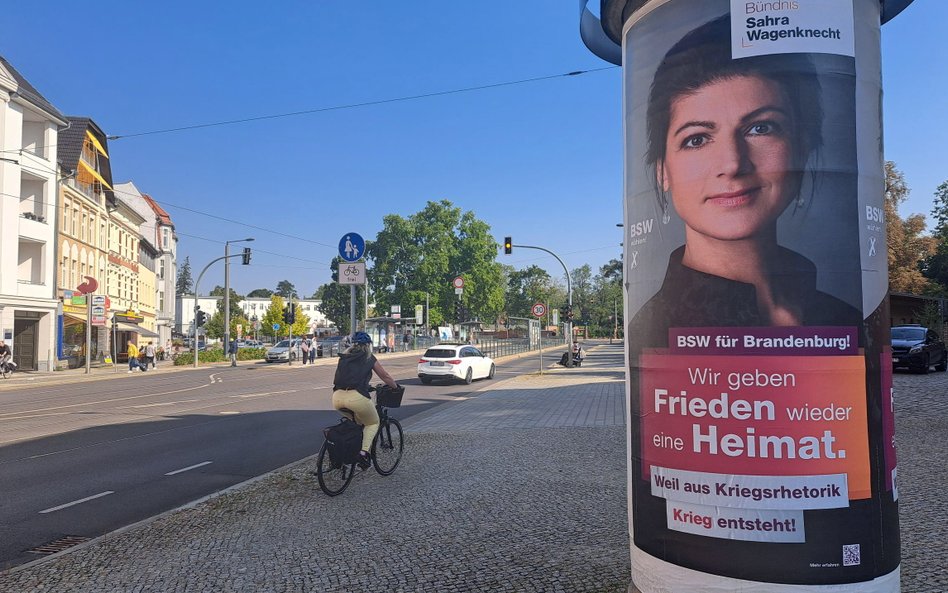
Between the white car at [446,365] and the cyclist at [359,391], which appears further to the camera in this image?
the white car at [446,365]

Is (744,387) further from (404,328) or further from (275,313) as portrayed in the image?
(275,313)

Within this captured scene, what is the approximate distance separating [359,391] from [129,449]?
17.2ft

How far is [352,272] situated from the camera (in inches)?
363

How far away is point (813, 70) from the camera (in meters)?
3.11

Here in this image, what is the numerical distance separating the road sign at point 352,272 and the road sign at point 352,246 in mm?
273

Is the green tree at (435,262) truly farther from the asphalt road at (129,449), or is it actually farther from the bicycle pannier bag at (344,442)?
the bicycle pannier bag at (344,442)

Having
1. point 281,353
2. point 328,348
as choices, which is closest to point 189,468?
point 281,353

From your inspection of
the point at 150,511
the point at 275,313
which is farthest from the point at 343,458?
the point at 275,313

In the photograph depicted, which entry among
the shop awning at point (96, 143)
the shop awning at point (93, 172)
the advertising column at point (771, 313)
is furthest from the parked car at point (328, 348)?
the advertising column at point (771, 313)

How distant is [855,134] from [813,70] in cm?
36

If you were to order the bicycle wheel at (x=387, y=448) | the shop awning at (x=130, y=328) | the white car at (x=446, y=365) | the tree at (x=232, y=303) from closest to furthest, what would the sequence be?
the bicycle wheel at (x=387, y=448)
the white car at (x=446, y=365)
the shop awning at (x=130, y=328)
the tree at (x=232, y=303)

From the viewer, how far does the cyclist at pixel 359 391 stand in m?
7.29

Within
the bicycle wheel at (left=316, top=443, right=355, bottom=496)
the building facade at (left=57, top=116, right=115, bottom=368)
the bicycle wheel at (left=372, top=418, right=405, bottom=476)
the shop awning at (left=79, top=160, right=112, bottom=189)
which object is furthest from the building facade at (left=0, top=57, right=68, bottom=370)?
the bicycle wheel at (left=316, top=443, right=355, bottom=496)

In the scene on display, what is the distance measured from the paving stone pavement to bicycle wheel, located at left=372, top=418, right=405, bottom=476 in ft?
0.56
